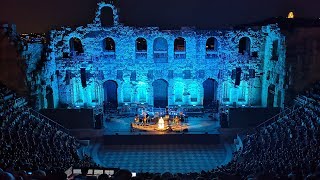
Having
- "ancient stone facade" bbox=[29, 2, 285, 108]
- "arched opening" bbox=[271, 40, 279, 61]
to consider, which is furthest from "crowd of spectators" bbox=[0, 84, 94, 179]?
"arched opening" bbox=[271, 40, 279, 61]

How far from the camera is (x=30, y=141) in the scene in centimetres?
1997

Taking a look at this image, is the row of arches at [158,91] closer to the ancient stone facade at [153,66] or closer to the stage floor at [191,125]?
the ancient stone facade at [153,66]

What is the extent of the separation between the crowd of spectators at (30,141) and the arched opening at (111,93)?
A: 29.4 feet

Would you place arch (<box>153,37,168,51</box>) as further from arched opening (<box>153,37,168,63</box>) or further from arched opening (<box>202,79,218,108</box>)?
arched opening (<box>202,79,218,108</box>)

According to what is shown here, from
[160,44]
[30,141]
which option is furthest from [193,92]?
[30,141]

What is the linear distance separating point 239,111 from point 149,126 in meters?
6.61

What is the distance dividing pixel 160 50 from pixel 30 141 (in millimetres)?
14967

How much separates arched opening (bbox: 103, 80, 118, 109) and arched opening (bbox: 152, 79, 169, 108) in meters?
3.52

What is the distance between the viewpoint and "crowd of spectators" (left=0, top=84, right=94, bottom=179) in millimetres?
16906

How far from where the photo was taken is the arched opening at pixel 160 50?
3120 centimetres

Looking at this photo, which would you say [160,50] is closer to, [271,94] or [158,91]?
[158,91]


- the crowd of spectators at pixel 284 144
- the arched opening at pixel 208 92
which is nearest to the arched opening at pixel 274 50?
the crowd of spectators at pixel 284 144

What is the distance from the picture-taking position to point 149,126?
1064 inches

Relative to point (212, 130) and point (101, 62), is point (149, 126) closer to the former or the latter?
point (212, 130)
